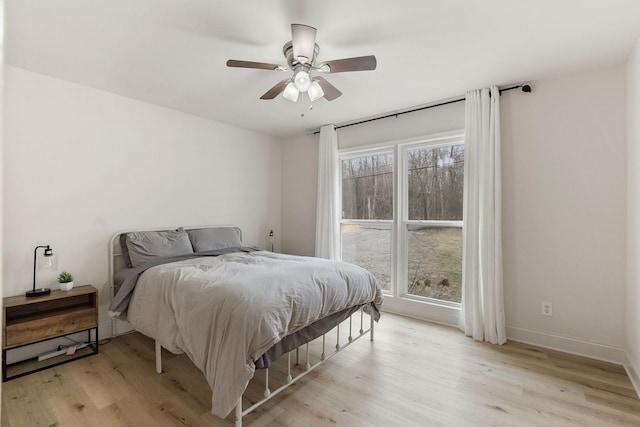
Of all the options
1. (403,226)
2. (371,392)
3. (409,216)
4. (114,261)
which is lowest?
(371,392)

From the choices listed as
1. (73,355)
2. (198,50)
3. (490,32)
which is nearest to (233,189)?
(198,50)

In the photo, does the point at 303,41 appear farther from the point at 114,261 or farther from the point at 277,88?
the point at 114,261

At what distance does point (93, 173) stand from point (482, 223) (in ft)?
12.5

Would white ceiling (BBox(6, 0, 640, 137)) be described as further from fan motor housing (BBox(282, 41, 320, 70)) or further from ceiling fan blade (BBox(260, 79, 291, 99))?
ceiling fan blade (BBox(260, 79, 291, 99))

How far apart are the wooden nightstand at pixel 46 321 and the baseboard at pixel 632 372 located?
4.25 meters

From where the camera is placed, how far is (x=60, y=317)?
266cm

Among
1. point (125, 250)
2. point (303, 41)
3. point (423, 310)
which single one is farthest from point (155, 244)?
point (423, 310)

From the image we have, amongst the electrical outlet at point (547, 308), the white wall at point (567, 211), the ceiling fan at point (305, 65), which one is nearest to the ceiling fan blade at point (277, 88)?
the ceiling fan at point (305, 65)

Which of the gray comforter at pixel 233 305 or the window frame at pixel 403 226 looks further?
the window frame at pixel 403 226

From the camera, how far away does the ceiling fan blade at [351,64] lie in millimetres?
2123

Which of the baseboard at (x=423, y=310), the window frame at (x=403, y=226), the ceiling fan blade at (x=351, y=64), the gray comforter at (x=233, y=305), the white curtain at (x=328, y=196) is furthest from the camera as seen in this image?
the white curtain at (x=328, y=196)

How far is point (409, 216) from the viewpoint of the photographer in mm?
3879

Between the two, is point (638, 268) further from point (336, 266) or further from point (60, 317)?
point (60, 317)

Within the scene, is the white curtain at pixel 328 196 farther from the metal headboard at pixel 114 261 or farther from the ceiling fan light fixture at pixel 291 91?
the metal headboard at pixel 114 261
